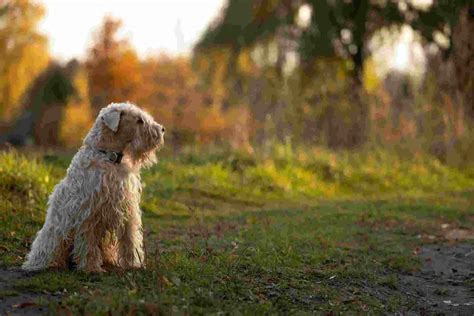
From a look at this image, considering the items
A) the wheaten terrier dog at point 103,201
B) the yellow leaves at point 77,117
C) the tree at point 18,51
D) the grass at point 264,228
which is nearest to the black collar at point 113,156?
the wheaten terrier dog at point 103,201

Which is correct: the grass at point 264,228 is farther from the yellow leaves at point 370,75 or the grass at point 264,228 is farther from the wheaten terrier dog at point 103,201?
the yellow leaves at point 370,75

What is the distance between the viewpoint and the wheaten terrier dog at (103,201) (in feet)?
23.5

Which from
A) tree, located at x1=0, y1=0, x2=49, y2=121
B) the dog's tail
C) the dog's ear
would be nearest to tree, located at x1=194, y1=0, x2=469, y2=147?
the dog's ear

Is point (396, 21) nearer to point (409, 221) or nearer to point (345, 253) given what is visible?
point (409, 221)

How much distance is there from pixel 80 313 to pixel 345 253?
4601mm

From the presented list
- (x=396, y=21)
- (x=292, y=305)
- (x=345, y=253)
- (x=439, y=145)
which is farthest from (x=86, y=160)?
(x=396, y=21)

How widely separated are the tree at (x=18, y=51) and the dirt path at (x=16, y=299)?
3933 cm

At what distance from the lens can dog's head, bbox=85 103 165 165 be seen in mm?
7375

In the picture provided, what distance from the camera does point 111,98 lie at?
4475 centimetres

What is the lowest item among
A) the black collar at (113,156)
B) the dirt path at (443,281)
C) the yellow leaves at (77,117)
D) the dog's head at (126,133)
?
the dirt path at (443,281)

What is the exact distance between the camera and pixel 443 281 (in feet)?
29.6

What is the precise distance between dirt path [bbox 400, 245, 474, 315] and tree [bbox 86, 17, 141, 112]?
35.5 m

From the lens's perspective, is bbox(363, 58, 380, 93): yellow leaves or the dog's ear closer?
the dog's ear

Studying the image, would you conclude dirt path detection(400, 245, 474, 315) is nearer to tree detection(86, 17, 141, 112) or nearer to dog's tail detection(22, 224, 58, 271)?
dog's tail detection(22, 224, 58, 271)
